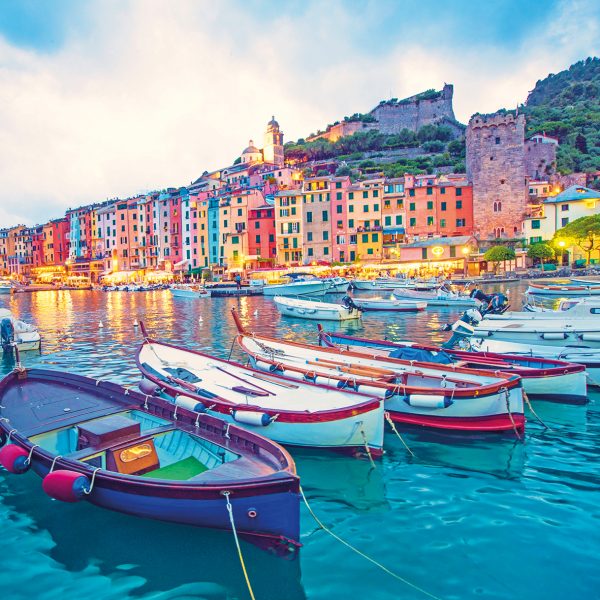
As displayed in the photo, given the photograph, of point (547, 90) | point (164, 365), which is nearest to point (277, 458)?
point (164, 365)

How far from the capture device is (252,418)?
910cm

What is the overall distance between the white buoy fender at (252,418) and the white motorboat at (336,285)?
138ft

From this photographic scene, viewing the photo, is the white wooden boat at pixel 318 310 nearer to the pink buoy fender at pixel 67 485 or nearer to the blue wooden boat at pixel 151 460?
the blue wooden boat at pixel 151 460

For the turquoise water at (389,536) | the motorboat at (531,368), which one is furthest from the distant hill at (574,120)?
the turquoise water at (389,536)

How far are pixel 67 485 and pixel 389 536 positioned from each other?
437cm

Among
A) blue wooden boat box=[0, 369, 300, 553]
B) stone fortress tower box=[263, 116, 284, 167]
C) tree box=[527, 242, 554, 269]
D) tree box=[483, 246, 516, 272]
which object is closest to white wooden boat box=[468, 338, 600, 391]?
blue wooden boat box=[0, 369, 300, 553]

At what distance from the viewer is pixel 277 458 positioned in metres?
6.45

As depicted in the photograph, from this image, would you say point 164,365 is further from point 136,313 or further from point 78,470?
point 136,313

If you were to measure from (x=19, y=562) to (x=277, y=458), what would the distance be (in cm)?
370

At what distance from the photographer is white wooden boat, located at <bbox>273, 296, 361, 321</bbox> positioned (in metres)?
31.8

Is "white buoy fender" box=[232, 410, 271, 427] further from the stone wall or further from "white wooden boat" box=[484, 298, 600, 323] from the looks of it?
the stone wall

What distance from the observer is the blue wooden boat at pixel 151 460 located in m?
5.78

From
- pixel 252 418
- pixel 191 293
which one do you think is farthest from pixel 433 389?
pixel 191 293

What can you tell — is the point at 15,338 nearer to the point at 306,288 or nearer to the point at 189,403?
the point at 189,403
